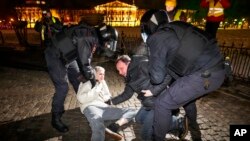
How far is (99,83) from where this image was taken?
15.2ft

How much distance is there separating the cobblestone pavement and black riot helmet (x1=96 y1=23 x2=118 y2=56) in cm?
175

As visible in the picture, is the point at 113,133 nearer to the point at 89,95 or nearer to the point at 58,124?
the point at 89,95

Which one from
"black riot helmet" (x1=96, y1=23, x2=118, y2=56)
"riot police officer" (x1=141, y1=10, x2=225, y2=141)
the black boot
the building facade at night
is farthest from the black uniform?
the building facade at night

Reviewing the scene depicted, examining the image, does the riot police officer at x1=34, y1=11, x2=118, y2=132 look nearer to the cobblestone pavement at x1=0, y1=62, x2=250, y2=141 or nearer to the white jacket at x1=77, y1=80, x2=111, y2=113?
the white jacket at x1=77, y1=80, x2=111, y2=113

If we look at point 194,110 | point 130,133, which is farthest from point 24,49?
point 194,110

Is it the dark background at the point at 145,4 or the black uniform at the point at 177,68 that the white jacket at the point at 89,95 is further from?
the dark background at the point at 145,4

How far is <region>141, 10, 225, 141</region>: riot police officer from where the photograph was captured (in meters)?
3.28

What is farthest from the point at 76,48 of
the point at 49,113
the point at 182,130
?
the point at 182,130

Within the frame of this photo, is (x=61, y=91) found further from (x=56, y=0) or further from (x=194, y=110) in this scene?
(x=56, y=0)

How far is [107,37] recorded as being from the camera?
412cm

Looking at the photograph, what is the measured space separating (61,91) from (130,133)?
160 centimetres

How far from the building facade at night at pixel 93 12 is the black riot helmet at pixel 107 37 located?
67.0ft

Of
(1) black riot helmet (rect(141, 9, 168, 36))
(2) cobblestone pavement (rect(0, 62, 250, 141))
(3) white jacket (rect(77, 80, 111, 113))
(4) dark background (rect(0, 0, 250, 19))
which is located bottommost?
(2) cobblestone pavement (rect(0, 62, 250, 141))

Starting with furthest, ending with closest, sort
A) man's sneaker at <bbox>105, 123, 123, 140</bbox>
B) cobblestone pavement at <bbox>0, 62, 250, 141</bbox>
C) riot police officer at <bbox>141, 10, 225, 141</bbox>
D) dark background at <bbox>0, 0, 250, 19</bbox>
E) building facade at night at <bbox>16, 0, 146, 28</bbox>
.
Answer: building facade at night at <bbox>16, 0, 146, 28</bbox>, dark background at <bbox>0, 0, 250, 19</bbox>, cobblestone pavement at <bbox>0, 62, 250, 141</bbox>, man's sneaker at <bbox>105, 123, 123, 140</bbox>, riot police officer at <bbox>141, 10, 225, 141</bbox>
